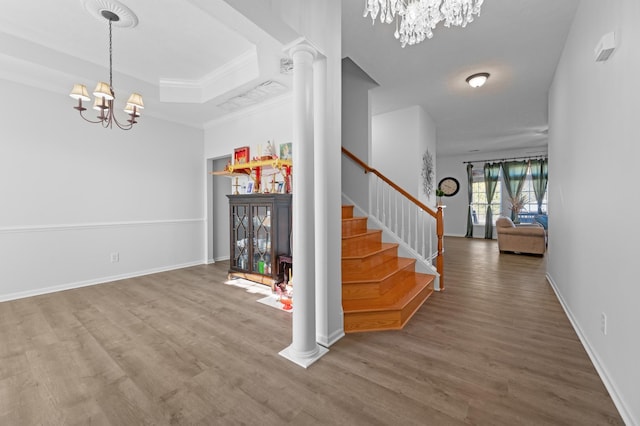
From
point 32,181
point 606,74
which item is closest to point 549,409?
point 606,74

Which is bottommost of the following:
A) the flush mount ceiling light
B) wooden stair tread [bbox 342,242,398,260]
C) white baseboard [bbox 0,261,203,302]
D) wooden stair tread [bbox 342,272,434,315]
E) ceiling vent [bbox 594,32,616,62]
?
white baseboard [bbox 0,261,203,302]

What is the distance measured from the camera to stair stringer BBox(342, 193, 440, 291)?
3532 mm

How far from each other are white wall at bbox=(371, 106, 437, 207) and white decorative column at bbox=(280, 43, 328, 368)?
3.26 metres

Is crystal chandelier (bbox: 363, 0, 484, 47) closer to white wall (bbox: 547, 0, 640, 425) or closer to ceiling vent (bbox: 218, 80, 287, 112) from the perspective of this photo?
white wall (bbox: 547, 0, 640, 425)

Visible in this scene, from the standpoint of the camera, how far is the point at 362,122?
13.0 feet

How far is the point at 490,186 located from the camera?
336 inches

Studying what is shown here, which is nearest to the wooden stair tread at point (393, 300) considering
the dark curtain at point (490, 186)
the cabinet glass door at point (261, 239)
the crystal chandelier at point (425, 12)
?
the cabinet glass door at point (261, 239)

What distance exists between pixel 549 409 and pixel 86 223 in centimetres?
537

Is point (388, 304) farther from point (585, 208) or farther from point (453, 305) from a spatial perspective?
point (585, 208)

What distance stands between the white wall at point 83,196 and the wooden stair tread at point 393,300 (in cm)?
378

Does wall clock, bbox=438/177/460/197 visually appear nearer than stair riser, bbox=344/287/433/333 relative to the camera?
No

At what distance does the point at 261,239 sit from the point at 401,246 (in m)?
2.02

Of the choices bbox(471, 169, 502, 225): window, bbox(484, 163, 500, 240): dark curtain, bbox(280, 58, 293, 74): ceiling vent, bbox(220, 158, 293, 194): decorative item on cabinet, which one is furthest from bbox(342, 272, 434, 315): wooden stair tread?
bbox(471, 169, 502, 225): window

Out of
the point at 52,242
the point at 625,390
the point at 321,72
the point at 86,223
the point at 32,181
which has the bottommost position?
the point at 625,390
